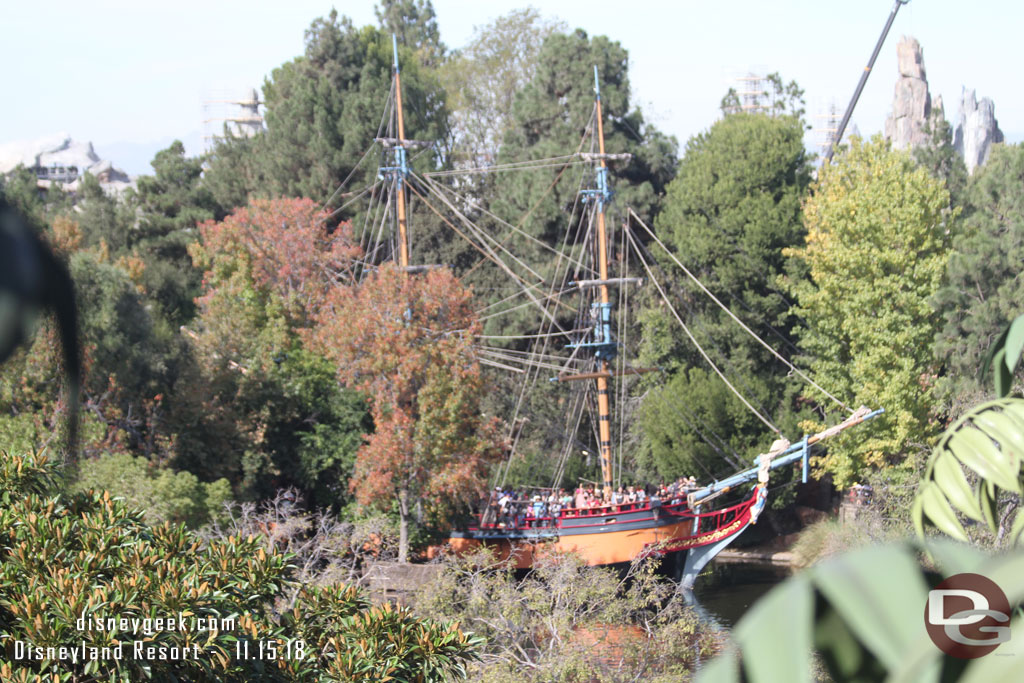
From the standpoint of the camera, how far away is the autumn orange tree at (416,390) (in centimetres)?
1758

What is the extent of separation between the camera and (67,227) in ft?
77.4

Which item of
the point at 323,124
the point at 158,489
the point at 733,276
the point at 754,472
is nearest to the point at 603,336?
the point at 754,472

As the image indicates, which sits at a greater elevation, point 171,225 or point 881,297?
point 171,225

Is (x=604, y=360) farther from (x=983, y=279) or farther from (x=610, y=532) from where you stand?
(x=983, y=279)

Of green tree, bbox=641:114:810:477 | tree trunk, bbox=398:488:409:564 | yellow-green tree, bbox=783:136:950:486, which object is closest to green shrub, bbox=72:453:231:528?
tree trunk, bbox=398:488:409:564

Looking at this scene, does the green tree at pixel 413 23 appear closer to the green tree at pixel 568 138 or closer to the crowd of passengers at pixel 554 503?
the green tree at pixel 568 138

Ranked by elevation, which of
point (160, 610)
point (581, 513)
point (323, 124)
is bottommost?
point (581, 513)

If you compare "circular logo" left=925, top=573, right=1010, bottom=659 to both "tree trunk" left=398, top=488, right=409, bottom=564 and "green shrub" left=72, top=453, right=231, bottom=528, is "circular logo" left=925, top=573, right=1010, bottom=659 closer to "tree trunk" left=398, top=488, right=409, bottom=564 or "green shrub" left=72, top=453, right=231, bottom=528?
"green shrub" left=72, top=453, right=231, bottom=528

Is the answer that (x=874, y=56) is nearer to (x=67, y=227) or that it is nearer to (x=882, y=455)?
(x=882, y=455)

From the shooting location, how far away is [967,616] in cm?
78

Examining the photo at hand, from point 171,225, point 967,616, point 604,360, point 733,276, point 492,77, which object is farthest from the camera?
point 492,77

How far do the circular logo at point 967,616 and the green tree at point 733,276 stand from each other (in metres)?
21.1

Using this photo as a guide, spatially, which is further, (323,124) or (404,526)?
(323,124)

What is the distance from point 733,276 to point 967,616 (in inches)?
900
